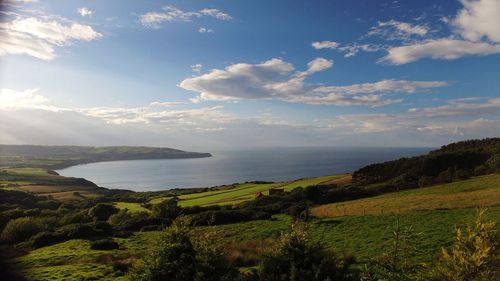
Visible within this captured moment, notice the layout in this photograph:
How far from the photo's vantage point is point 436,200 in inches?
1660

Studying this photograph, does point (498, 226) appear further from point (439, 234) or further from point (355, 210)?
point (355, 210)

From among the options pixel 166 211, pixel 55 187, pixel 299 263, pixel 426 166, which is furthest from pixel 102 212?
pixel 55 187

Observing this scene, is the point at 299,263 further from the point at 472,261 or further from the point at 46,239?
the point at 46,239

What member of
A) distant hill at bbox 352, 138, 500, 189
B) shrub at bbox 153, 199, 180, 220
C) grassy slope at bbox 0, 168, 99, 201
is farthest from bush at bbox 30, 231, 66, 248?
grassy slope at bbox 0, 168, 99, 201

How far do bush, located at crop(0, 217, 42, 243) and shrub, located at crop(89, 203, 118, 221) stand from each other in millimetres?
14121

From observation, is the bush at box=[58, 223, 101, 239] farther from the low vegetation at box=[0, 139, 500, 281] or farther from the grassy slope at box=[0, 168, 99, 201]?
the grassy slope at box=[0, 168, 99, 201]

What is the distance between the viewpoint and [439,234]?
2780cm

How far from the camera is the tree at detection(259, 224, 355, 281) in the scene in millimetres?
14102

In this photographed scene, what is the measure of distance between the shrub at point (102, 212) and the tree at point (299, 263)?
5244 centimetres

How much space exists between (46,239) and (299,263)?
3479cm

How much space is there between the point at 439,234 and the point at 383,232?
437 centimetres

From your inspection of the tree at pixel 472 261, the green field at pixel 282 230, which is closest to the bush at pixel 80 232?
the green field at pixel 282 230

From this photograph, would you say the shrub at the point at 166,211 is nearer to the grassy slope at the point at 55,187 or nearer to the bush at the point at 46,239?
the bush at the point at 46,239

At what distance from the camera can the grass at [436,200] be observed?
3853 cm
